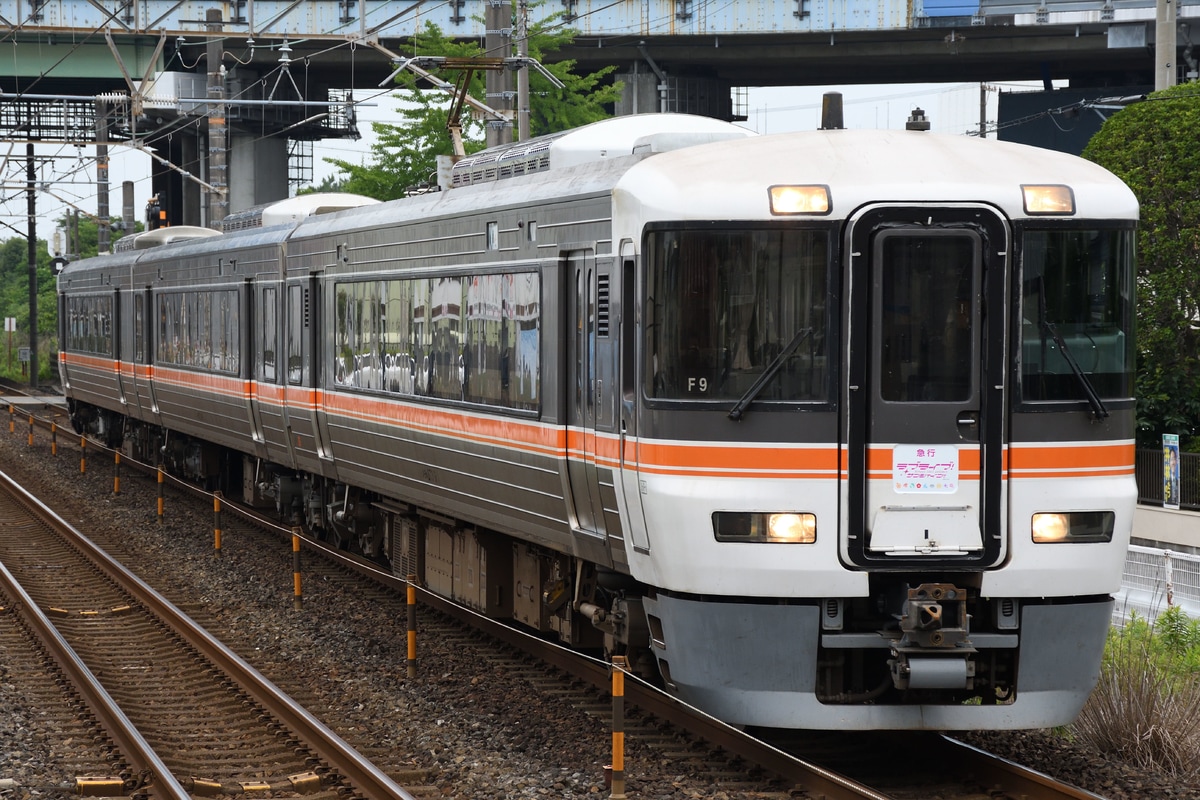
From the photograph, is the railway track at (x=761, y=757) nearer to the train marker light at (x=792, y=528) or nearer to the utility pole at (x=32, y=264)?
the train marker light at (x=792, y=528)

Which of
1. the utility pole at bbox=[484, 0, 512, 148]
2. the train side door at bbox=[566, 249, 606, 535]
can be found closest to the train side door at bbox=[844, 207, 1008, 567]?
the train side door at bbox=[566, 249, 606, 535]

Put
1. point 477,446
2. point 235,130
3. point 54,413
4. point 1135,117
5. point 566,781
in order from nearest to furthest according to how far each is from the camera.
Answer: point 566,781
point 477,446
point 1135,117
point 54,413
point 235,130

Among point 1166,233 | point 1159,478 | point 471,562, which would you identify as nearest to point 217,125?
point 1166,233

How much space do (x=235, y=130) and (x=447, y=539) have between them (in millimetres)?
42721

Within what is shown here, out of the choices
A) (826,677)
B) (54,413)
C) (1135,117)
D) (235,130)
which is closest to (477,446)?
Result: (826,677)

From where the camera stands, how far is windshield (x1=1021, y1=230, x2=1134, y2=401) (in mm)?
8000

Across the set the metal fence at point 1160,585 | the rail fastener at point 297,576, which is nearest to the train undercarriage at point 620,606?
the rail fastener at point 297,576

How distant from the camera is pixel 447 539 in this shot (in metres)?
13.0

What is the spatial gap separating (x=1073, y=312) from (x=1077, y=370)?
0.89ft

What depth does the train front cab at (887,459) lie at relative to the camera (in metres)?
7.89

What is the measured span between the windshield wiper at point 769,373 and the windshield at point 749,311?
0.6 inches

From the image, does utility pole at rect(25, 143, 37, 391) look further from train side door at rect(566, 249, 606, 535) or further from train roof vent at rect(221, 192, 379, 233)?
train side door at rect(566, 249, 606, 535)

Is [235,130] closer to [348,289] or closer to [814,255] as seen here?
[348,289]

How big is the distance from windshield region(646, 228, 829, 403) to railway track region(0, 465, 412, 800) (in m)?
2.46
